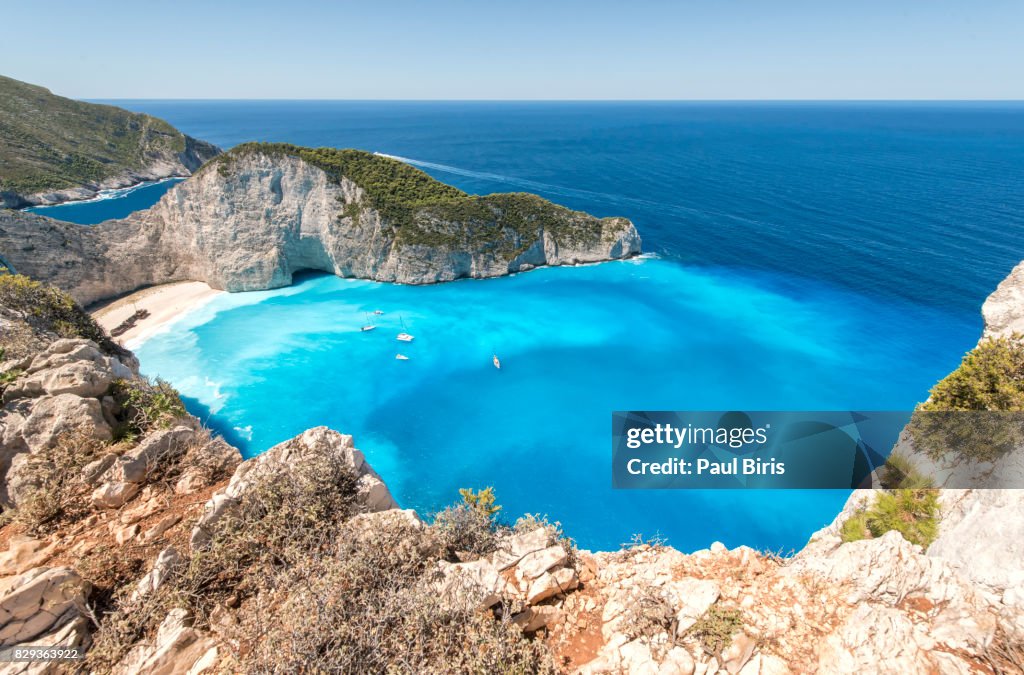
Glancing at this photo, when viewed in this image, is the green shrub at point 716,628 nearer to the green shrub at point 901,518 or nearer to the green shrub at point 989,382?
the green shrub at point 901,518

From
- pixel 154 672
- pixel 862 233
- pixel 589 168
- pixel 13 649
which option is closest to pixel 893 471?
pixel 154 672

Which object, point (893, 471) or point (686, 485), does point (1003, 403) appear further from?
point (686, 485)

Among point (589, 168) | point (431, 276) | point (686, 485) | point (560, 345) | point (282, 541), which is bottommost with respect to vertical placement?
point (686, 485)

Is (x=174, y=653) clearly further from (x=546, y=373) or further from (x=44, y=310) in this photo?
(x=546, y=373)

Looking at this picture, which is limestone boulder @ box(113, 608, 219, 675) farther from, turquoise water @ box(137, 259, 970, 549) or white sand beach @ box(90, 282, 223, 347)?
white sand beach @ box(90, 282, 223, 347)
